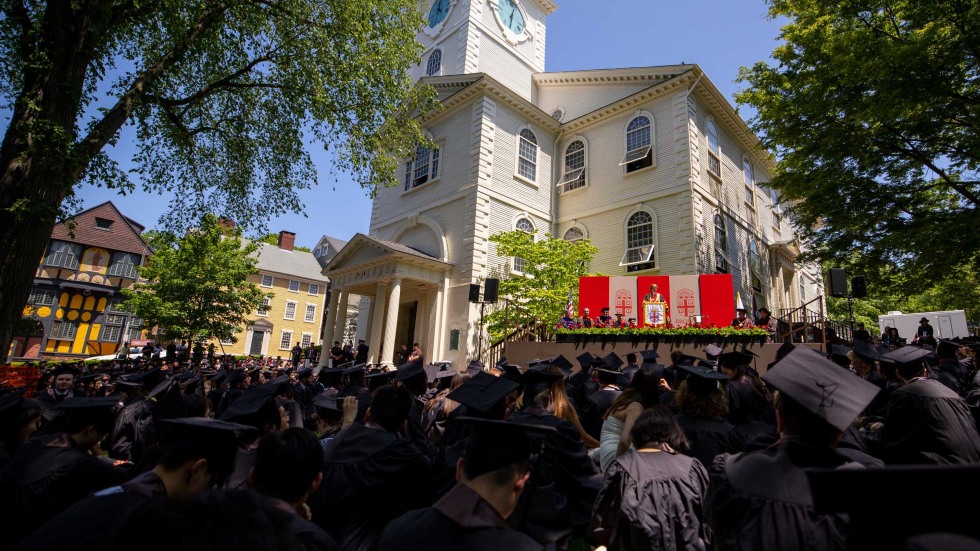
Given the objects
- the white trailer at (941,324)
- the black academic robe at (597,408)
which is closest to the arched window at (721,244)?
the white trailer at (941,324)

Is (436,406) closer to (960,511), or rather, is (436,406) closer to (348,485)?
(348,485)

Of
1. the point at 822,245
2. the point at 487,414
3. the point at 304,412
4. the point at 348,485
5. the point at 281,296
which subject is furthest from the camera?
the point at 281,296

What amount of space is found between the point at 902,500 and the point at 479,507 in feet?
3.98

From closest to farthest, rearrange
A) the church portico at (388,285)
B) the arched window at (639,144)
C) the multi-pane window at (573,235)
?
the church portico at (388,285) → the arched window at (639,144) → the multi-pane window at (573,235)

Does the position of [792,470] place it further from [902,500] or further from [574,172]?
[574,172]

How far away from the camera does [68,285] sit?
3591cm

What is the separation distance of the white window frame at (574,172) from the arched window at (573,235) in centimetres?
226

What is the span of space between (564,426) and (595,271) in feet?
63.7

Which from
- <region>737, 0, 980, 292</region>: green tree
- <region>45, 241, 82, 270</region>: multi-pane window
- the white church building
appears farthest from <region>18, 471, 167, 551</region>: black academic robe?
<region>45, 241, 82, 270</region>: multi-pane window

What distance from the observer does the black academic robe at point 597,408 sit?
17.6ft

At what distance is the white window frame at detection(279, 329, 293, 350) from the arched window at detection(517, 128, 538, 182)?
30779 mm

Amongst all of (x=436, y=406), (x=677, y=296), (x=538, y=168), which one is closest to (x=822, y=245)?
(x=677, y=296)

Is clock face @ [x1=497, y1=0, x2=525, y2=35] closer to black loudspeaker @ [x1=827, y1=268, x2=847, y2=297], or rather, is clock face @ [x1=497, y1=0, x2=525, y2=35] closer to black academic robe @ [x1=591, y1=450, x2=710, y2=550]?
black loudspeaker @ [x1=827, y1=268, x2=847, y2=297]

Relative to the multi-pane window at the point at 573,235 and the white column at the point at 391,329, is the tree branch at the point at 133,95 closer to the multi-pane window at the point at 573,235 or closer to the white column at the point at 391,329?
the white column at the point at 391,329
